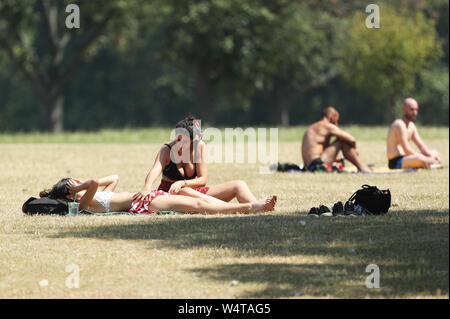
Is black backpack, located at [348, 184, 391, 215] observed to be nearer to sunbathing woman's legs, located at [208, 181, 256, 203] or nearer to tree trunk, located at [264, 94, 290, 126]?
sunbathing woman's legs, located at [208, 181, 256, 203]

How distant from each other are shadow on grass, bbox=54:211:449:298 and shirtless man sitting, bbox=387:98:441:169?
785 centimetres

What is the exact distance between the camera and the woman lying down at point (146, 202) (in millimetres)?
11969

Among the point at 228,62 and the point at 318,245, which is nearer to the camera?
the point at 318,245

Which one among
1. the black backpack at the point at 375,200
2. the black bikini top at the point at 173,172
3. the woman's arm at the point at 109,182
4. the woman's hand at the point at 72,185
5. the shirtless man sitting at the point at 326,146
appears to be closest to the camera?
the black backpack at the point at 375,200

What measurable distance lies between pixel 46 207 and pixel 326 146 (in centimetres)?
888

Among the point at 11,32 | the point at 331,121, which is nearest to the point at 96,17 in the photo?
the point at 11,32

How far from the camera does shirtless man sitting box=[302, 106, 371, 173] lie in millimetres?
19156

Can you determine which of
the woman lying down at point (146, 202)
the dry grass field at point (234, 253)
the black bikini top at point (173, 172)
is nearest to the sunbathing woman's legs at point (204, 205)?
the woman lying down at point (146, 202)

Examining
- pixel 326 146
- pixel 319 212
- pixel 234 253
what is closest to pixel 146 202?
pixel 319 212

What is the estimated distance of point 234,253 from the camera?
9.33m

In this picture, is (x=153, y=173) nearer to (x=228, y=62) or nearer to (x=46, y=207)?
(x=46, y=207)

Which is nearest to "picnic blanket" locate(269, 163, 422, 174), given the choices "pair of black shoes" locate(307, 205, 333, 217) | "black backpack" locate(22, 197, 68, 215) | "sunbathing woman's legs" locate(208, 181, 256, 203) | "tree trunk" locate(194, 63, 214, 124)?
"sunbathing woman's legs" locate(208, 181, 256, 203)

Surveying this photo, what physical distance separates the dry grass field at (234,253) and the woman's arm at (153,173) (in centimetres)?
38

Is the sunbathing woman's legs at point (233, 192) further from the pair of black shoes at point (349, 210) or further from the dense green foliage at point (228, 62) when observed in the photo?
the dense green foliage at point (228, 62)
